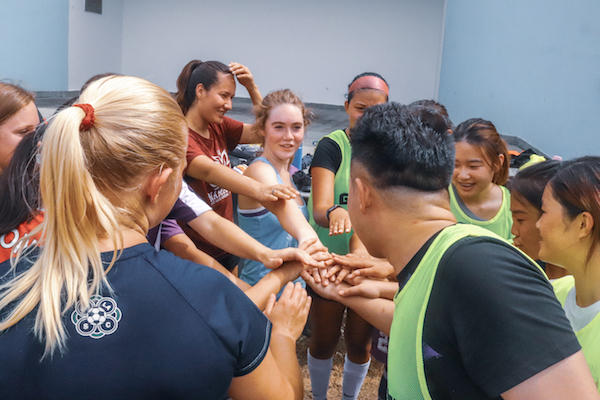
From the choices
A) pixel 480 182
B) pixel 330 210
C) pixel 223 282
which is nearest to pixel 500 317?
pixel 223 282

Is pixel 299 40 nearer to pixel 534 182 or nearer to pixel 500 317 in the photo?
pixel 534 182

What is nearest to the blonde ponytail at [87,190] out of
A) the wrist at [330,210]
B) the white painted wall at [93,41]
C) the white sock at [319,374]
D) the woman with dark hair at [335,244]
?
the wrist at [330,210]

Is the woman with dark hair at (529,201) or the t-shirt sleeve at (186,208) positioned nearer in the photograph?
the woman with dark hair at (529,201)

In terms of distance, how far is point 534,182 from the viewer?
1.93m

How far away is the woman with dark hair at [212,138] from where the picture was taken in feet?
8.46

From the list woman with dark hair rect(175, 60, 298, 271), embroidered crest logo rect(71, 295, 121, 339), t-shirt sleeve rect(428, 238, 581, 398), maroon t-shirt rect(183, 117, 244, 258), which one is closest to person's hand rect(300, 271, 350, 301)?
woman with dark hair rect(175, 60, 298, 271)

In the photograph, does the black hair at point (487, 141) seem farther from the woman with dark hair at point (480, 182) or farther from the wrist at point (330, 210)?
the wrist at point (330, 210)

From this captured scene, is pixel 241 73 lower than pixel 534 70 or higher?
lower

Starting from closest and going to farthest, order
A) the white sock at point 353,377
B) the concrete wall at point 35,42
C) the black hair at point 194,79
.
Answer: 1. the white sock at point 353,377
2. the black hair at point 194,79
3. the concrete wall at point 35,42

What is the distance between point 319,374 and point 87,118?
2.25 m

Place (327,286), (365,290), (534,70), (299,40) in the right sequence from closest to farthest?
(365,290) → (327,286) → (534,70) → (299,40)

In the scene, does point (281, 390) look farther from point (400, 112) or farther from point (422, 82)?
point (422, 82)

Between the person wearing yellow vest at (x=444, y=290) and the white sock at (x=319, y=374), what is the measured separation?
1671 millimetres

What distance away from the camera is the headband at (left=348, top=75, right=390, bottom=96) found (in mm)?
2848
